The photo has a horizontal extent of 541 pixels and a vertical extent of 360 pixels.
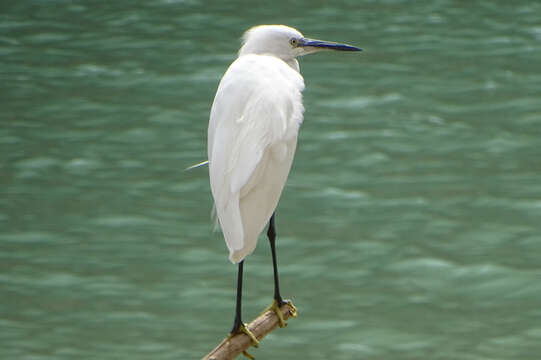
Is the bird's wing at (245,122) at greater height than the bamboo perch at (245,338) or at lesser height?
greater

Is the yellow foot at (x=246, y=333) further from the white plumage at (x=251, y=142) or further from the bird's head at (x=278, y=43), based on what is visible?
the bird's head at (x=278, y=43)

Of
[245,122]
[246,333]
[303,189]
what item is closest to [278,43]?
[245,122]

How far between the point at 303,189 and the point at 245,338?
156 inches

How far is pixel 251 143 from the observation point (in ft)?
8.09

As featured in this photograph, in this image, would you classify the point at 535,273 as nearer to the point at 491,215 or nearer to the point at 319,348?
the point at 491,215

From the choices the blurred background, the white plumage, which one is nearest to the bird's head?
the white plumage

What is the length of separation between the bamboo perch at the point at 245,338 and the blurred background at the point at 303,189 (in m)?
2.40

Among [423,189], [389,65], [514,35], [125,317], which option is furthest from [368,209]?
[514,35]

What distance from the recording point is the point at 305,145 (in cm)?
708

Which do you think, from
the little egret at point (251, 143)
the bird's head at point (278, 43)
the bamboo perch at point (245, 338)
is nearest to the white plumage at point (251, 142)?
the little egret at point (251, 143)

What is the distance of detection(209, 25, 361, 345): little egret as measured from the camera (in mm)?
2416

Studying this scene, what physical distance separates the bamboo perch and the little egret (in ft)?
0.06

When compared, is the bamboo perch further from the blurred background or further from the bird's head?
the blurred background

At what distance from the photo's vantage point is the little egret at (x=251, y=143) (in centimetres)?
242
